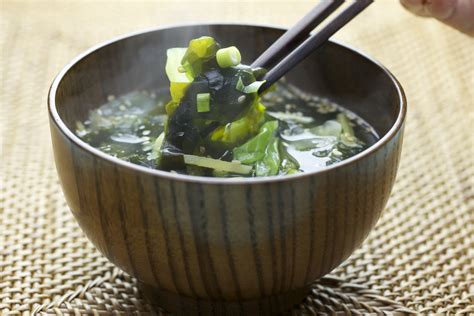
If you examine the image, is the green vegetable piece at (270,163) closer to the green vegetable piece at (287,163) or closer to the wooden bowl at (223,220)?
the green vegetable piece at (287,163)

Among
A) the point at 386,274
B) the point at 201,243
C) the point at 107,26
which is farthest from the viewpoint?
the point at 107,26

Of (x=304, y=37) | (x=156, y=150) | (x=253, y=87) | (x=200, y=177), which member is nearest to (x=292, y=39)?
(x=304, y=37)

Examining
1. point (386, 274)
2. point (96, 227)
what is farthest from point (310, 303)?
point (96, 227)

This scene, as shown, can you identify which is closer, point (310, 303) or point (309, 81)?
point (310, 303)

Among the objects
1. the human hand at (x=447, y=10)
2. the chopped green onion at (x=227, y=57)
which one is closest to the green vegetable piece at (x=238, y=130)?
the chopped green onion at (x=227, y=57)

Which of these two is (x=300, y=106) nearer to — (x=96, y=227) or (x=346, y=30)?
(x=96, y=227)

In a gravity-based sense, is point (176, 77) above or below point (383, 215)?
above

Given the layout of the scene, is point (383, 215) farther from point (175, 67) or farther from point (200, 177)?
point (200, 177)
